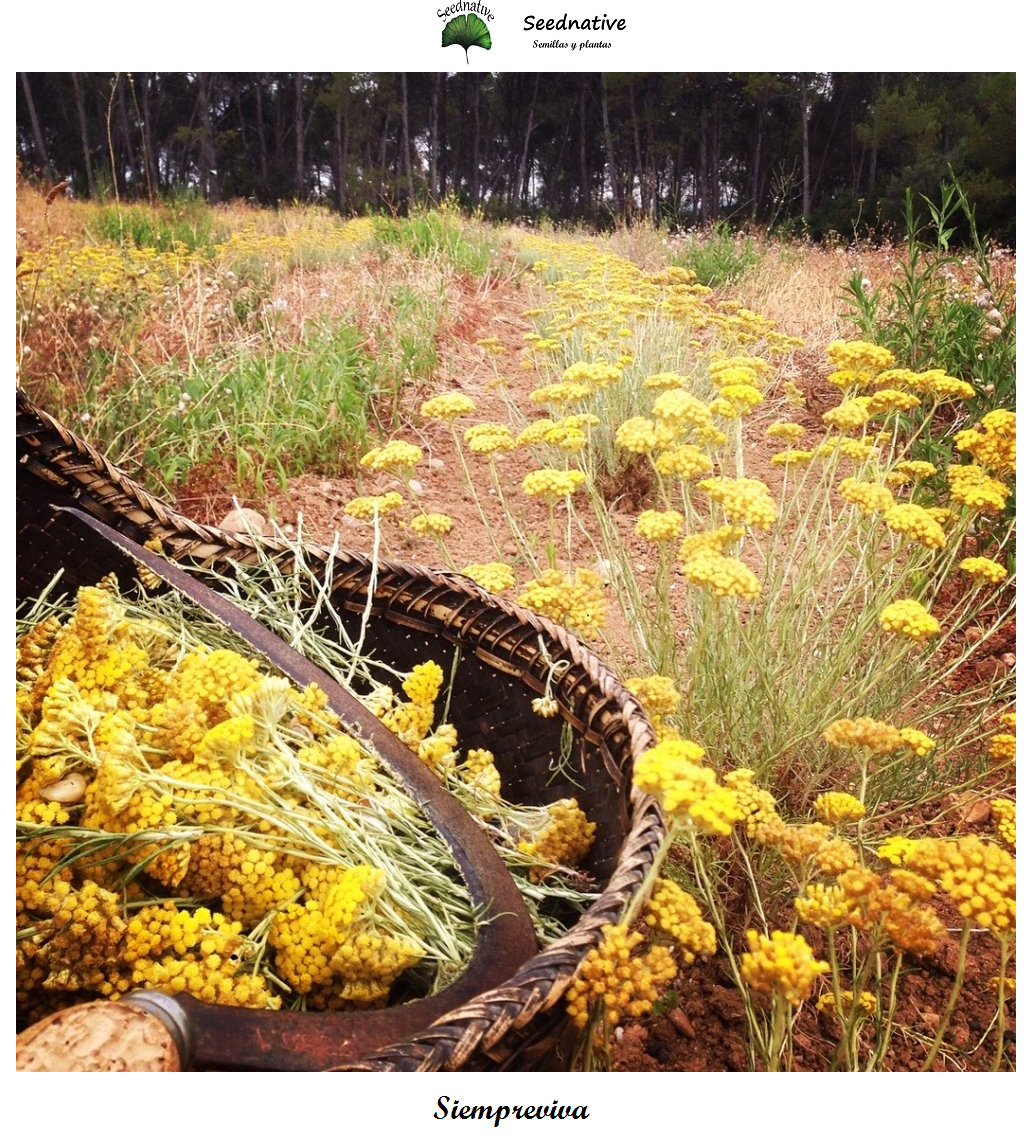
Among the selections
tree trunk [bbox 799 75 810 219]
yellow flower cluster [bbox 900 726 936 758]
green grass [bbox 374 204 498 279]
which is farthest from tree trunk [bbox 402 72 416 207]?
yellow flower cluster [bbox 900 726 936 758]

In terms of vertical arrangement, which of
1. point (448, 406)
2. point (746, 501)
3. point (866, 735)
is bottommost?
point (866, 735)

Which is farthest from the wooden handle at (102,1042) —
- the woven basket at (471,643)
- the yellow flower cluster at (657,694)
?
the yellow flower cluster at (657,694)

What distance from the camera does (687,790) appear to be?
45cm

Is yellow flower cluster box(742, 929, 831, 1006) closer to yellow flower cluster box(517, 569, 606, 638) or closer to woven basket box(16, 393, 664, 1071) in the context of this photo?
woven basket box(16, 393, 664, 1071)

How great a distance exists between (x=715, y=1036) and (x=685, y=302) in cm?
152

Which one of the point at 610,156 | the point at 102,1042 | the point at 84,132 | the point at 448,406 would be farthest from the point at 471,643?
the point at 84,132

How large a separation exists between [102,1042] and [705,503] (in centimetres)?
184

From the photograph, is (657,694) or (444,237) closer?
(657,694)

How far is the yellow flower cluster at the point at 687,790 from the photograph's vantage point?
0.45 m

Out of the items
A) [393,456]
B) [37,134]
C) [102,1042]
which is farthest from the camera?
[37,134]

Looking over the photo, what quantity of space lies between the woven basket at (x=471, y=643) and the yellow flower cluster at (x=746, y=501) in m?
0.21

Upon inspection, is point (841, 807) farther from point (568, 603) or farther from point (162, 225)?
point (162, 225)

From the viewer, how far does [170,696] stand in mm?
755
